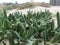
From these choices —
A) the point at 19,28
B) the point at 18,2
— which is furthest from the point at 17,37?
the point at 18,2

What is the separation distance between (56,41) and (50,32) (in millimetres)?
281

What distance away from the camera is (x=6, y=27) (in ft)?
8.55

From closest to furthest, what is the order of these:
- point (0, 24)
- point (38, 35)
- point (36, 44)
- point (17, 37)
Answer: point (36, 44), point (17, 37), point (38, 35), point (0, 24)

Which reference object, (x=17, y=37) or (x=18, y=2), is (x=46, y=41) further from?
(x=18, y=2)

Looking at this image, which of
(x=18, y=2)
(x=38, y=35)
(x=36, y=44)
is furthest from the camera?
(x=18, y=2)

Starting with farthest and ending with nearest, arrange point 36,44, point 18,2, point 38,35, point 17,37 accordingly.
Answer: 1. point 18,2
2. point 38,35
3. point 17,37
4. point 36,44

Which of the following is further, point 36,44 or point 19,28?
point 19,28

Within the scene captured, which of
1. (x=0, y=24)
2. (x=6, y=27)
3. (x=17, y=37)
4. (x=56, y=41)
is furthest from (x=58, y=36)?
(x=0, y=24)

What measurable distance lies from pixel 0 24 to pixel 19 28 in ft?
1.16

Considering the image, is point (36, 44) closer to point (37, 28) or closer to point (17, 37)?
point (17, 37)

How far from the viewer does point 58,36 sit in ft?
7.48

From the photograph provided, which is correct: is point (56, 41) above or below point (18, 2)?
above

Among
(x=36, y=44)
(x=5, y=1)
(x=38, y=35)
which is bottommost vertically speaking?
(x=5, y=1)

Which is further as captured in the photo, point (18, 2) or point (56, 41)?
point (18, 2)
